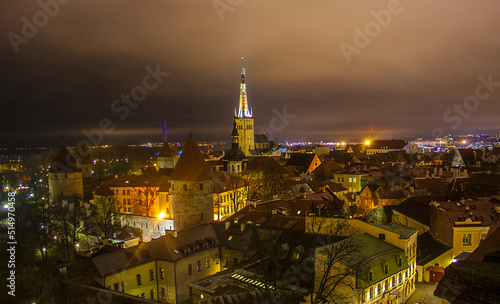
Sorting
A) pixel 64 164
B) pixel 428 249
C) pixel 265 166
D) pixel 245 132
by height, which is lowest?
pixel 428 249

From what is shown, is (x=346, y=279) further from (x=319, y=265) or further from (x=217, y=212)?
(x=217, y=212)

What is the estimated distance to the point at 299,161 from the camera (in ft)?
221

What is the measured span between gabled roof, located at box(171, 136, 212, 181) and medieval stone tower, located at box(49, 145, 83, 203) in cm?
2286

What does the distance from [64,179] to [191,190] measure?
24.7 metres

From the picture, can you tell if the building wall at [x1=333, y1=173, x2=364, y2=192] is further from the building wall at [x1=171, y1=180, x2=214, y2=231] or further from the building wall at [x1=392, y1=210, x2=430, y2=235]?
the building wall at [x1=171, y1=180, x2=214, y2=231]

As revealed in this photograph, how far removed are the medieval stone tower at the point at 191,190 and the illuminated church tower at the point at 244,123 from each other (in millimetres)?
67547

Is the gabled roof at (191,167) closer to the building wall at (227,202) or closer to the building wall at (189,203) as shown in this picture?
the building wall at (189,203)

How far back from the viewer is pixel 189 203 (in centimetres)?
2566

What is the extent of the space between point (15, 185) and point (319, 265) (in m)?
65.8

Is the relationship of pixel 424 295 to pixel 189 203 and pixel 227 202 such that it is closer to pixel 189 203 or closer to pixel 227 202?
pixel 189 203

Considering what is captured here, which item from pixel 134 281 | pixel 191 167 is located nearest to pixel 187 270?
pixel 134 281

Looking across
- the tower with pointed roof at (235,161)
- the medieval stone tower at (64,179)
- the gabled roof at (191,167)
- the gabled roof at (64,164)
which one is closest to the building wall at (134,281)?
the gabled roof at (191,167)

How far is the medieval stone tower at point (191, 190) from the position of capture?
2561cm

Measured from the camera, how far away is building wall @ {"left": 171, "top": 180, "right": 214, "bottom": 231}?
1008 inches
